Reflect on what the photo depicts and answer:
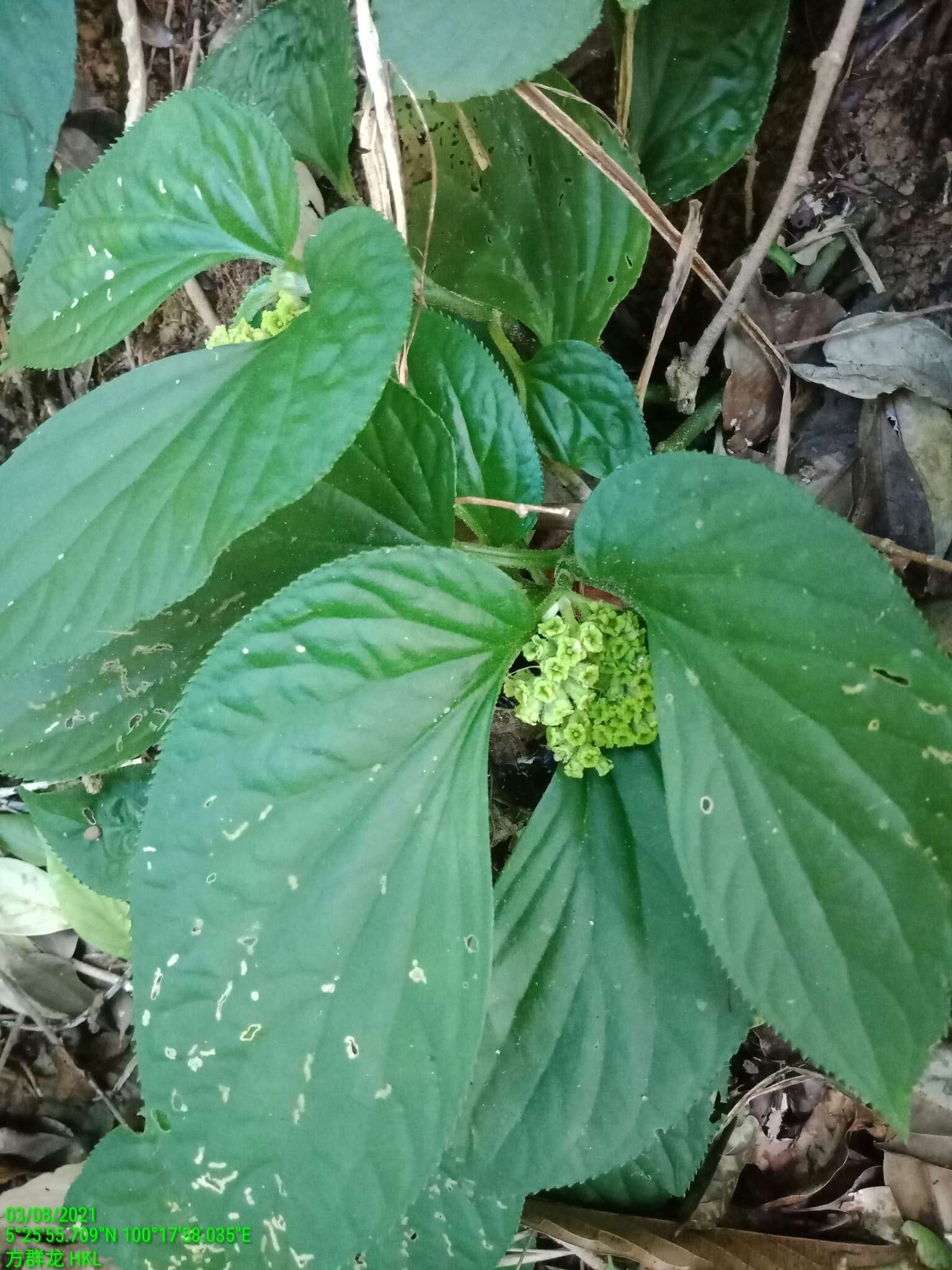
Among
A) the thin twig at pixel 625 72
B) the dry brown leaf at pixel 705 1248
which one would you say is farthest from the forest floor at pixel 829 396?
the thin twig at pixel 625 72

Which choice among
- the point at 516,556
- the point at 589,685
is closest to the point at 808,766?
the point at 589,685

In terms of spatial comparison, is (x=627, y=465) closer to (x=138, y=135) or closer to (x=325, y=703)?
(x=325, y=703)

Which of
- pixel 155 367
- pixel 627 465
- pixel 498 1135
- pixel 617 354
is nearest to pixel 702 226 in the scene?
pixel 617 354

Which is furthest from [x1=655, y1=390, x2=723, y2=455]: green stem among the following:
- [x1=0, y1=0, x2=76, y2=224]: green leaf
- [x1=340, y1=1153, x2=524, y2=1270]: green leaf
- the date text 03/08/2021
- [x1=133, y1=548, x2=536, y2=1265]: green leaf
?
the date text 03/08/2021

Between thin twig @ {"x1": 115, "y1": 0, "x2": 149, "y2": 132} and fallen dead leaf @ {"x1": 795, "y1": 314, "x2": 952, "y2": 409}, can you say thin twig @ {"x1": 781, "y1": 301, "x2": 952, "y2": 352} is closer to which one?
fallen dead leaf @ {"x1": 795, "y1": 314, "x2": 952, "y2": 409}

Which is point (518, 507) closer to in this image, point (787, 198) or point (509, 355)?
point (509, 355)

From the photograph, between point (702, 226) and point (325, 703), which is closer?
point (325, 703)
